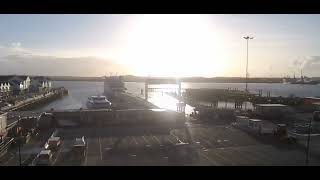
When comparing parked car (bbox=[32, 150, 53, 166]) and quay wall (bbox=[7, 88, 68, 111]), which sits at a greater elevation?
parked car (bbox=[32, 150, 53, 166])

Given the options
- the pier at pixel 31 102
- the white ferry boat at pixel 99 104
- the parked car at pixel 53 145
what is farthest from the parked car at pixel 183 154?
the pier at pixel 31 102

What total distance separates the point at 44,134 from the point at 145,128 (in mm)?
2504

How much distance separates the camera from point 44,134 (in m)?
8.57

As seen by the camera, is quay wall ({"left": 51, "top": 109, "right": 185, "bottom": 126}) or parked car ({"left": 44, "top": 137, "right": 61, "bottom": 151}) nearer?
parked car ({"left": 44, "top": 137, "right": 61, "bottom": 151})

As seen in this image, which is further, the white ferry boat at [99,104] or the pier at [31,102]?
the pier at [31,102]

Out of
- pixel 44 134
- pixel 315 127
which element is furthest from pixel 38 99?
pixel 315 127

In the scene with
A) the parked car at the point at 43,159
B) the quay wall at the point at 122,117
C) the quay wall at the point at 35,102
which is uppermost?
the quay wall at the point at 122,117

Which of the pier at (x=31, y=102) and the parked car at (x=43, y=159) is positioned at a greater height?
the parked car at (x=43, y=159)

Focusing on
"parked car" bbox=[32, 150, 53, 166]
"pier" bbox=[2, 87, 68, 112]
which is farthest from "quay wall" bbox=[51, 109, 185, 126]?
"pier" bbox=[2, 87, 68, 112]

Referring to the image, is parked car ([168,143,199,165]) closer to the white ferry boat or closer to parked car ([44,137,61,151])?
parked car ([44,137,61,151])

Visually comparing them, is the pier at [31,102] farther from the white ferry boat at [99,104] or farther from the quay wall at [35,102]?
the white ferry boat at [99,104]

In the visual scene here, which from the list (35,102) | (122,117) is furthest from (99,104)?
(35,102)

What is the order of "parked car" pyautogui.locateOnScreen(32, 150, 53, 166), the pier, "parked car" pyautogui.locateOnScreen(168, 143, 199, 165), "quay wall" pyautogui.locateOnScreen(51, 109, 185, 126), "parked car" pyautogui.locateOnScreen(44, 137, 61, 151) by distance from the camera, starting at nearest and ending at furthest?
"parked car" pyautogui.locateOnScreen(32, 150, 53, 166) < "parked car" pyautogui.locateOnScreen(168, 143, 199, 165) < "parked car" pyautogui.locateOnScreen(44, 137, 61, 151) < "quay wall" pyautogui.locateOnScreen(51, 109, 185, 126) < the pier
